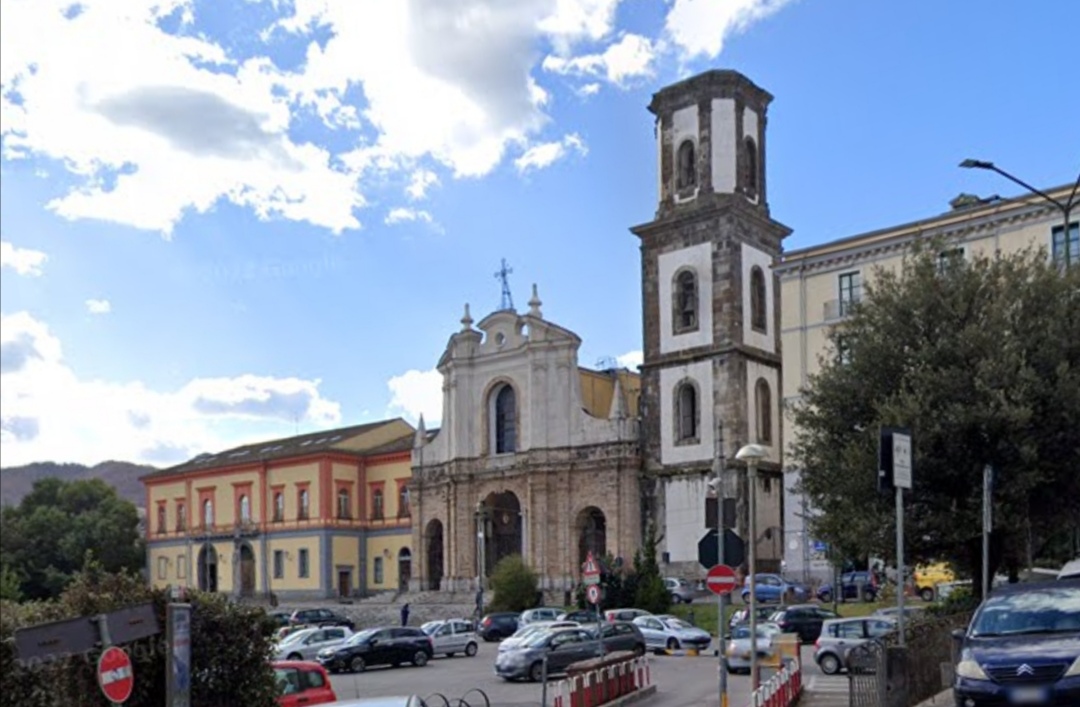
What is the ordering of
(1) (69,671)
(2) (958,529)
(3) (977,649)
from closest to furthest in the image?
(3) (977,649)
(1) (69,671)
(2) (958,529)

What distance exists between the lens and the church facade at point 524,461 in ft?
216

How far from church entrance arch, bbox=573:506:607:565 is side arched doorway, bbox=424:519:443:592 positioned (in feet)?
34.0

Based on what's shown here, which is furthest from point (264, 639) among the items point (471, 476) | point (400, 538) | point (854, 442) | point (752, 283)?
point (400, 538)

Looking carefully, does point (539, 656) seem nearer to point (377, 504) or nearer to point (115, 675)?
point (115, 675)

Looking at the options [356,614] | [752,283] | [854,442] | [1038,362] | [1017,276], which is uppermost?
[752,283]

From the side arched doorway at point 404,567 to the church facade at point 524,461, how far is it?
4822 millimetres

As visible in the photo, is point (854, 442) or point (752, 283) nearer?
point (854, 442)

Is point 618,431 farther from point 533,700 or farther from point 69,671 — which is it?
Result: point 69,671

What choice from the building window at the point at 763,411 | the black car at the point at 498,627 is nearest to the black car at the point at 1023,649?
the black car at the point at 498,627

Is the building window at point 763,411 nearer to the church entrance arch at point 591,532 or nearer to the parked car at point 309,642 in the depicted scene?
the church entrance arch at point 591,532

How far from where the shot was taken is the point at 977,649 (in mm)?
13602

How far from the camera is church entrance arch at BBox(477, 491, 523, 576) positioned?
70.5m

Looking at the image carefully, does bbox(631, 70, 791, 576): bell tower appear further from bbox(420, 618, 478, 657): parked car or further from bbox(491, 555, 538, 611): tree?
bbox(420, 618, 478, 657): parked car

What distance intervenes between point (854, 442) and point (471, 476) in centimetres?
4719
